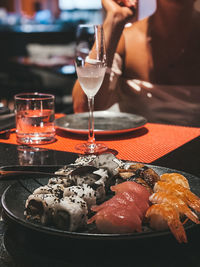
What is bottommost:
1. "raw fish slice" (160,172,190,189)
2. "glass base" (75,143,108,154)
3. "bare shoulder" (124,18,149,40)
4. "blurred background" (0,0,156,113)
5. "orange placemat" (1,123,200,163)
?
"blurred background" (0,0,156,113)

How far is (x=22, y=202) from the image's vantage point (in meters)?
0.57

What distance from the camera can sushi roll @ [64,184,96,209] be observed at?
20.8 inches

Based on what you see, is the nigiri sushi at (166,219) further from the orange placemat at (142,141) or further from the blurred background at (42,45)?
the blurred background at (42,45)

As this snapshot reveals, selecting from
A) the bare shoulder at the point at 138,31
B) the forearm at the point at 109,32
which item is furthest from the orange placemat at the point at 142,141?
the bare shoulder at the point at 138,31

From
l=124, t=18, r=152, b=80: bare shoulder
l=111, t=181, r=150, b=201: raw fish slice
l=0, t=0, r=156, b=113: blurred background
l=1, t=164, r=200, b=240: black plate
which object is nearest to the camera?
l=1, t=164, r=200, b=240: black plate

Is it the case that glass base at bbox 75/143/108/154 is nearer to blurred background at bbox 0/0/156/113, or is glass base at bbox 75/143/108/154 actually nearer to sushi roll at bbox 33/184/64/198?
sushi roll at bbox 33/184/64/198

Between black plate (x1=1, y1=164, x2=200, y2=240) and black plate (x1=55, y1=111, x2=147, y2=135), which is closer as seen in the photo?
black plate (x1=1, y1=164, x2=200, y2=240)

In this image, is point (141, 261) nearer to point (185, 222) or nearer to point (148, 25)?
point (185, 222)

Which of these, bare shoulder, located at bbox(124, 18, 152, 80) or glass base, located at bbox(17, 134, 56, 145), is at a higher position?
bare shoulder, located at bbox(124, 18, 152, 80)

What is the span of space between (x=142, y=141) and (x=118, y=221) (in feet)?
2.10

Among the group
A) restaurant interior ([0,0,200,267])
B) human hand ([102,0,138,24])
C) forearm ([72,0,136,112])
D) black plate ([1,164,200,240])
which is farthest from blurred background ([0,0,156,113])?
black plate ([1,164,200,240])

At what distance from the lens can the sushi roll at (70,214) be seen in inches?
18.8

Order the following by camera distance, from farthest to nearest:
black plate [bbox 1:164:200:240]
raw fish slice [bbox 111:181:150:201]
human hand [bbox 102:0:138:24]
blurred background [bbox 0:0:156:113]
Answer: blurred background [bbox 0:0:156:113] → human hand [bbox 102:0:138:24] → raw fish slice [bbox 111:181:150:201] → black plate [bbox 1:164:200:240]

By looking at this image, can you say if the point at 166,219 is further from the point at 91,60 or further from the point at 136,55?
the point at 136,55
